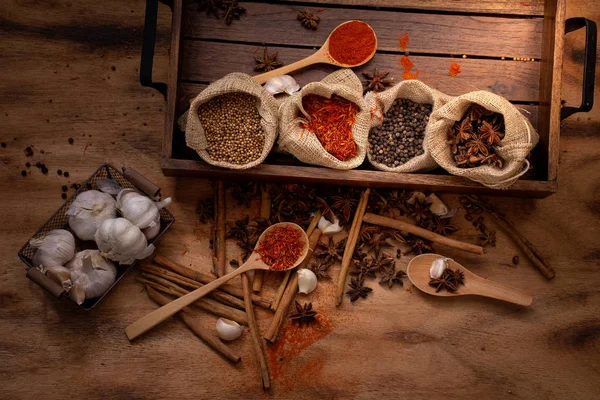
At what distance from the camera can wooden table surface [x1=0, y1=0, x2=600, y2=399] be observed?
253 cm

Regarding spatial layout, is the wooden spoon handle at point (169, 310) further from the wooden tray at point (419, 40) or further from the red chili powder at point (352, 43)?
the red chili powder at point (352, 43)

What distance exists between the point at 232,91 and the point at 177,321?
1.01 metres

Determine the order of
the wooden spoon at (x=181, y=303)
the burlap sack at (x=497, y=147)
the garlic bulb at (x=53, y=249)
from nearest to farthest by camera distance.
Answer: the burlap sack at (x=497, y=147) → the garlic bulb at (x=53, y=249) → the wooden spoon at (x=181, y=303)

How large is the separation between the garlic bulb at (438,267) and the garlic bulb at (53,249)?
4.97 ft

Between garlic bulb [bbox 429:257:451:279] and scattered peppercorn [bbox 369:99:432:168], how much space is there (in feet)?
1.53

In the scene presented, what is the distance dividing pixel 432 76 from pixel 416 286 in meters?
0.92

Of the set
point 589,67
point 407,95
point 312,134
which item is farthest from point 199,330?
point 589,67

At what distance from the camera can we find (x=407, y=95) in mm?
2480

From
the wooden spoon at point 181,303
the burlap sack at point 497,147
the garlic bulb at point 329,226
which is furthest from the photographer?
the garlic bulb at point 329,226

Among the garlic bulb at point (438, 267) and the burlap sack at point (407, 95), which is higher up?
the burlap sack at point (407, 95)

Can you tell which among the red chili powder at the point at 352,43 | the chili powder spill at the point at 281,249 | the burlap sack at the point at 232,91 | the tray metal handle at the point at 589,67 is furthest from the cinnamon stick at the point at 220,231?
the tray metal handle at the point at 589,67

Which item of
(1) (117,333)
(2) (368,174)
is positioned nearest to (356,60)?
(2) (368,174)

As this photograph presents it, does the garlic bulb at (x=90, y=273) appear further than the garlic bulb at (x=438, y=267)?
No

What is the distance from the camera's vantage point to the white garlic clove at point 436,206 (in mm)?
2602
